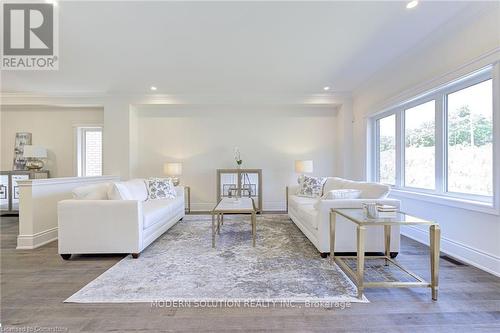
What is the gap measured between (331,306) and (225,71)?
370 cm

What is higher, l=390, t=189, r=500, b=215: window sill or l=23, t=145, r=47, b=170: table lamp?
l=23, t=145, r=47, b=170: table lamp

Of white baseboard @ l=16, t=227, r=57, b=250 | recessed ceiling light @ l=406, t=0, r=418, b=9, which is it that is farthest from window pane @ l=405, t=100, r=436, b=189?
white baseboard @ l=16, t=227, r=57, b=250

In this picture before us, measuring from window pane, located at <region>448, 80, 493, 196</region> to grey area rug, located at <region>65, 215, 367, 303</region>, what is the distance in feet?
6.34

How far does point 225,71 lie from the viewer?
13.3ft

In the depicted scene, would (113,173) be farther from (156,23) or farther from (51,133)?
(156,23)

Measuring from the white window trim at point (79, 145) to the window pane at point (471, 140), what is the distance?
6858 millimetres

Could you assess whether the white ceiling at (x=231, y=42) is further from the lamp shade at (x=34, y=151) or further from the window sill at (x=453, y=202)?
the window sill at (x=453, y=202)

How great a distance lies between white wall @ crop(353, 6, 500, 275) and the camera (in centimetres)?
236

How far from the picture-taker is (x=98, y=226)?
274 centimetres

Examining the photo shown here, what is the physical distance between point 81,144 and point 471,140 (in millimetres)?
7439

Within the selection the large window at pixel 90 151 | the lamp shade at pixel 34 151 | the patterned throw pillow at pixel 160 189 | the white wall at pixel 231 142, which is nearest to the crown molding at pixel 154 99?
the white wall at pixel 231 142

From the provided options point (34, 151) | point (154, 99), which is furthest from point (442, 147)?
point (34, 151)

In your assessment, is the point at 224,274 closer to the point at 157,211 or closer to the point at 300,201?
the point at 157,211

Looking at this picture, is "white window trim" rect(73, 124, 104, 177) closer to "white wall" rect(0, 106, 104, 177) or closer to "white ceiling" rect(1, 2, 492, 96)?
"white wall" rect(0, 106, 104, 177)
